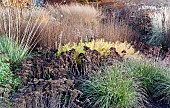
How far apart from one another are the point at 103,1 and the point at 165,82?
10.4 m

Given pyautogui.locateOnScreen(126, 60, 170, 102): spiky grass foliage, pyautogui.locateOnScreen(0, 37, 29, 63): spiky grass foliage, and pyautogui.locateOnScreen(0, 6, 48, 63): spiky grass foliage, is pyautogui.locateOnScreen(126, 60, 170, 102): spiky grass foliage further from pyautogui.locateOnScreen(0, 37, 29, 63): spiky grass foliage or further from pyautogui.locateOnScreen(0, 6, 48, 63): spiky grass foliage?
pyautogui.locateOnScreen(0, 6, 48, 63): spiky grass foliage

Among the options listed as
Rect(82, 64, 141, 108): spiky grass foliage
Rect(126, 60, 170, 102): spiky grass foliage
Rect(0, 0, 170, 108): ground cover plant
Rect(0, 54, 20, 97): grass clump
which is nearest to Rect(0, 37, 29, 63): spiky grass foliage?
Rect(0, 0, 170, 108): ground cover plant

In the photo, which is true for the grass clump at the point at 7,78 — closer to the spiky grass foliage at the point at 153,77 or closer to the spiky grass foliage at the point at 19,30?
the spiky grass foliage at the point at 19,30

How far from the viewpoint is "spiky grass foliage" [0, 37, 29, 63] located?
20.6 ft

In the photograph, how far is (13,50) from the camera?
20.9 feet

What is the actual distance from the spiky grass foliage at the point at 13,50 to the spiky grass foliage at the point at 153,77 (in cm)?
195

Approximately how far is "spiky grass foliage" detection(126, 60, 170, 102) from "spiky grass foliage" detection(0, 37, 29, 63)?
1.95m

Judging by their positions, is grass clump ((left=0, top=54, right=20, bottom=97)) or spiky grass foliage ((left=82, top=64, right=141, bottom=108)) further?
grass clump ((left=0, top=54, right=20, bottom=97))

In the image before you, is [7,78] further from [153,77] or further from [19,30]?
[153,77]

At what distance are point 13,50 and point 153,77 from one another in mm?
2507

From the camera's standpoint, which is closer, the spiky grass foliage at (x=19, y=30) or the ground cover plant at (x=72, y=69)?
the ground cover plant at (x=72, y=69)

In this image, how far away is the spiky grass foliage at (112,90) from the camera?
5.00m

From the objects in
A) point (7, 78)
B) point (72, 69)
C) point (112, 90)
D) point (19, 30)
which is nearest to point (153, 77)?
point (112, 90)

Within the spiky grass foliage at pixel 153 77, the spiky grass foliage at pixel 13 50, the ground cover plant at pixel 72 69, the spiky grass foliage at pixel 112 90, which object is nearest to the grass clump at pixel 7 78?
the ground cover plant at pixel 72 69
